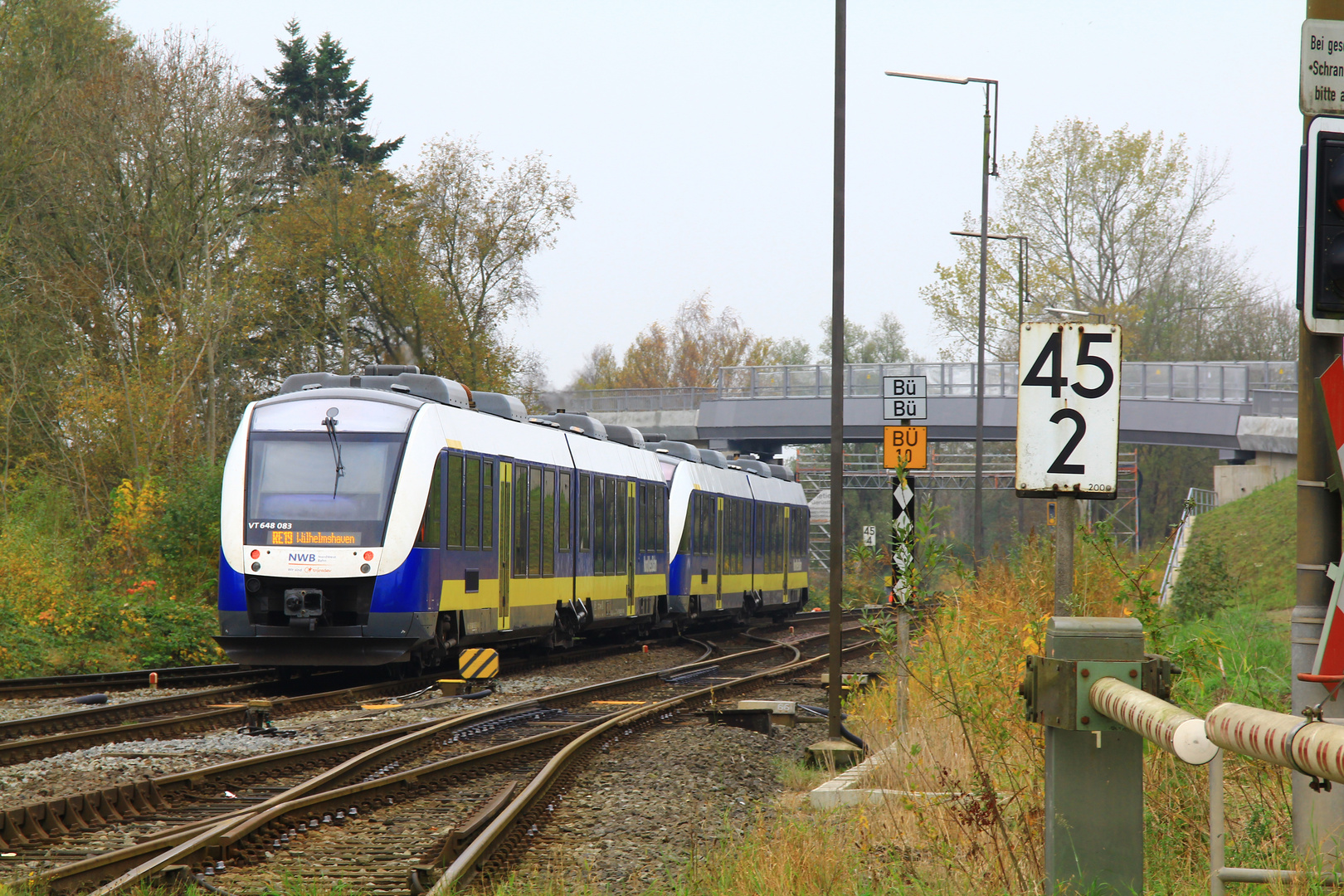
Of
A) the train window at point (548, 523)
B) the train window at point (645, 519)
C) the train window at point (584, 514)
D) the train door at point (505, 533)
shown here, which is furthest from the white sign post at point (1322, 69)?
the train window at point (645, 519)

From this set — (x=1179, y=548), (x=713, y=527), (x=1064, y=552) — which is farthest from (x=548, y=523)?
(x=1179, y=548)

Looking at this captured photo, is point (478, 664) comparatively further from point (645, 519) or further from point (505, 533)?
point (645, 519)

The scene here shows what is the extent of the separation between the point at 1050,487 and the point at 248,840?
14.3 ft

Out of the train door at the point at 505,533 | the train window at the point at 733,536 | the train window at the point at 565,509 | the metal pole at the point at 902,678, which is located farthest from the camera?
the train window at the point at 733,536

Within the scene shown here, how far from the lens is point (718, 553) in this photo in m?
31.2

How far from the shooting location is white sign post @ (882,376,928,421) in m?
12.4

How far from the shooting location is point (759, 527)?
35.4 metres

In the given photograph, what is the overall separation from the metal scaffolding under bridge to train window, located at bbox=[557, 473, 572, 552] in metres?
26.6

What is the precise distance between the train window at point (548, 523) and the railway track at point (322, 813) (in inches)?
306

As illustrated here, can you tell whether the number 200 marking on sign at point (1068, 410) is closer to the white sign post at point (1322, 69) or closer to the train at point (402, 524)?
the white sign post at point (1322, 69)

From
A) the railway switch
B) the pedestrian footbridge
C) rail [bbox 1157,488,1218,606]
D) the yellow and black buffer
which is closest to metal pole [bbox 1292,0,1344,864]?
the railway switch

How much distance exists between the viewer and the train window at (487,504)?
1752 cm

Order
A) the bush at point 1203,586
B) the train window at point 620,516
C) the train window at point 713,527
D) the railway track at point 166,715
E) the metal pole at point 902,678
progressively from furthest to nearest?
the train window at point 713,527 → the train window at point 620,516 → the bush at point 1203,586 → the railway track at point 166,715 → the metal pole at point 902,678

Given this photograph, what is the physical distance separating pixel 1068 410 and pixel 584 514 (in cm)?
1680
